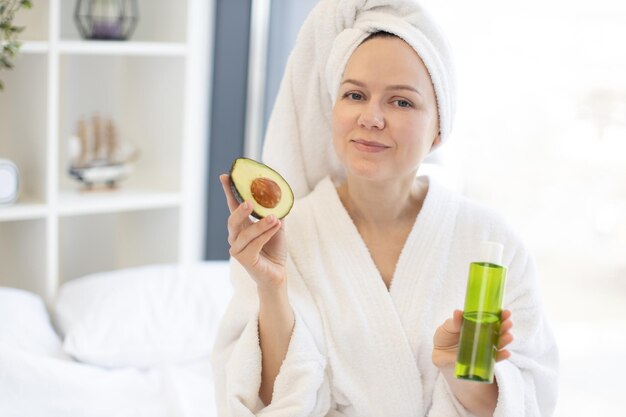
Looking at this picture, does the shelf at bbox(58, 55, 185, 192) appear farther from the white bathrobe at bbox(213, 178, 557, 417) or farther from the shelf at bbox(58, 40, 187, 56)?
the white bathrobe at bbox(213, 178, 557, 417)

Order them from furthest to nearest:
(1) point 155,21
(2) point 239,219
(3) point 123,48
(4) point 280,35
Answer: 1. (4) point 280,35
2. (1) point 155,21
3. (3) point 123,48
4. (2) point 239,219

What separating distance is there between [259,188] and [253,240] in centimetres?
11

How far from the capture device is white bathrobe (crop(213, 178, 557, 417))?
6.18 ft

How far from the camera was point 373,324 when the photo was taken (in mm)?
1955

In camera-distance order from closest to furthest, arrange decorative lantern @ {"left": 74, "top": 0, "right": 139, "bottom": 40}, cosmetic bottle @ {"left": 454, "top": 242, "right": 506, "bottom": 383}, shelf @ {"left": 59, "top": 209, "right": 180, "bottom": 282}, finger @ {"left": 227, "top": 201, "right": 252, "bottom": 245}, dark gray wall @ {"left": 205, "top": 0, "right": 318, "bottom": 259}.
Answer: cosmetic bottle @ {"left": 454, "top": 242, "right": 506, "bottom": 383} → finger @ {"left": 227, "top": 201, "right": 252, "bottom": 245} → decorative lantern @ {"left": 74, "top": 0, "right": 139, "bottom": 40} → shelf @ {"left": 59, "top": 209, "right": 180, "bottom": 282} → dark gray wall @ {"left": 205, "top": 0, "right": 318, "bottom": 259}

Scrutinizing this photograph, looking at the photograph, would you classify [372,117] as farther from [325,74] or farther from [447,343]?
[447,343]

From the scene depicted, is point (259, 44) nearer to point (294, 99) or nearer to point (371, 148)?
point (294, 99)

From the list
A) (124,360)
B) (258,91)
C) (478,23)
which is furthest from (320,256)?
(258,91)

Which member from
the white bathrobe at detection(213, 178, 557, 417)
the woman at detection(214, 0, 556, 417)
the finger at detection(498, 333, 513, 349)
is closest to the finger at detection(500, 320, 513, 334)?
the finger at detection(498, 333, 513, 349)

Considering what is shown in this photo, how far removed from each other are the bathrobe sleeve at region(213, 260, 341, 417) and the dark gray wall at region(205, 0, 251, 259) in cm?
185

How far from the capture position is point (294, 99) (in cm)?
207

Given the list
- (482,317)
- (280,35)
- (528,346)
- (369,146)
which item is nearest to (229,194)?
(369,146)

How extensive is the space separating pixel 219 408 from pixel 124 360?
2.65ft

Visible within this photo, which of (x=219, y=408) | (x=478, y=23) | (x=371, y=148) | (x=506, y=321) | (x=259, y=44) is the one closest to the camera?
(x=506, y=321)
